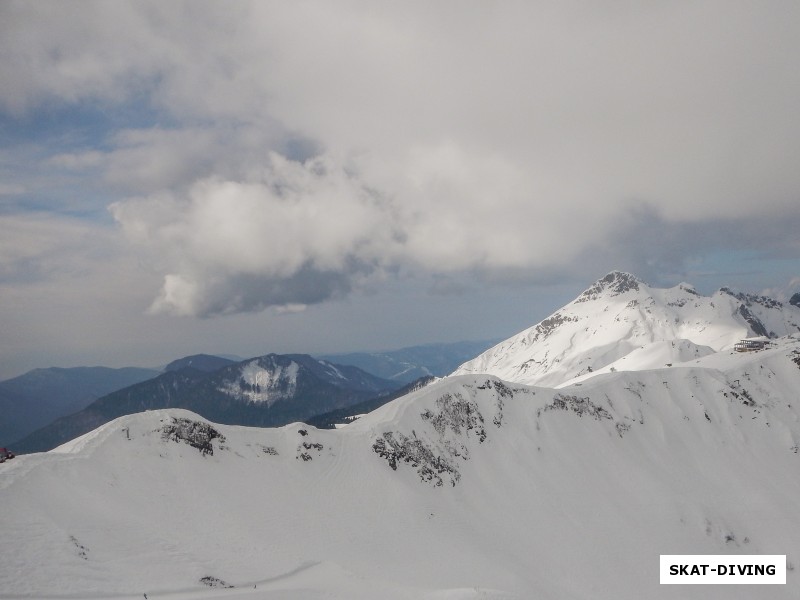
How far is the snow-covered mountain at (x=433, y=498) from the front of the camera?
36.9 metres

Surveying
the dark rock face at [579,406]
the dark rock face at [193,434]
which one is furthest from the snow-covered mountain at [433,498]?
the dark rock face at [579,406]

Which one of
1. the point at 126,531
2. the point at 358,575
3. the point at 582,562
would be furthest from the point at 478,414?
the point at 126,531

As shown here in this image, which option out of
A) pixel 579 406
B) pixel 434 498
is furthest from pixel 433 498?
pixel 579 406

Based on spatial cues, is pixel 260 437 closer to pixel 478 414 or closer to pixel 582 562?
pixel 478 414

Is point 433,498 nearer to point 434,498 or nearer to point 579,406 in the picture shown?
point 434,498

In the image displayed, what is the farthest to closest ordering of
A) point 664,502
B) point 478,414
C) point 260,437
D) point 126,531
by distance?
point 478,414 → point 664,502 → point 260,437 → point 126,531

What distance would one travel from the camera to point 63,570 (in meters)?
31.7

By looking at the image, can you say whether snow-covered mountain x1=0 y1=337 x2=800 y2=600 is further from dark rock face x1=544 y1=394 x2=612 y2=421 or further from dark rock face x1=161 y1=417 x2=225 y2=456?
dark rock face x1=544 y1=394 x2=612 y2=421

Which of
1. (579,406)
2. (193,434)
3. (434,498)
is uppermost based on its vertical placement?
(579,406)

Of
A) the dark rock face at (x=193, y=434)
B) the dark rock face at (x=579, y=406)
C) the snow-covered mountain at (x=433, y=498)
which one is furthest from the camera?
the dark rock face at (x=579, y=406)

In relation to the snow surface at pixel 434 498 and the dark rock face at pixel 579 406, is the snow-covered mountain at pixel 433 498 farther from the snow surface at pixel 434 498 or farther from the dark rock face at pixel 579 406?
the dark rock face at pixel 579 406

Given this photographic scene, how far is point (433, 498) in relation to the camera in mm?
62500

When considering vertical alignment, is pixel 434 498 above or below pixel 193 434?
below

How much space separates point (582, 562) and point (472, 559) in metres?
16.0
